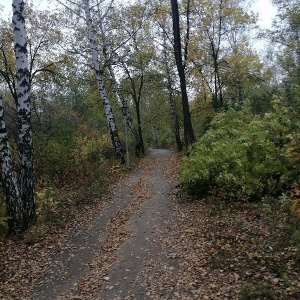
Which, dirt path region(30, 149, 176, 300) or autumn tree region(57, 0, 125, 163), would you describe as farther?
autumn tree region(57, 0, 125, 163)

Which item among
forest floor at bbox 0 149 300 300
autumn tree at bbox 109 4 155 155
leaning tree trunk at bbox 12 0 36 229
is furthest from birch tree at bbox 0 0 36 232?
autumn tree at bbox 109 4 155 155

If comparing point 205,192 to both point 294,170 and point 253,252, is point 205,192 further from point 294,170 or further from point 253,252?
point 253,252

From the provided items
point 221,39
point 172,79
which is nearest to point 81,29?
point 172,79

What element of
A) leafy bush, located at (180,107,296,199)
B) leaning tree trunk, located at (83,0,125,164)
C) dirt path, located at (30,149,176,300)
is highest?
leaning tree trunk, located at (83,0,125,164)

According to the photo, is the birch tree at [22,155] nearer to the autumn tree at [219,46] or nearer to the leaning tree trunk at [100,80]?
the leaning tree trunk at [100,80]

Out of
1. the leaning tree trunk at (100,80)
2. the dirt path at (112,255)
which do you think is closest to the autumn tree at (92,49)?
the leaning tree trunk at (100,80)

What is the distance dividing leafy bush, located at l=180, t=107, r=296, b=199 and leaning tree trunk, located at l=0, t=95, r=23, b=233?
4.57 m

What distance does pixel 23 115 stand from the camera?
765 centimetres

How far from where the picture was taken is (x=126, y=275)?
5551 mm

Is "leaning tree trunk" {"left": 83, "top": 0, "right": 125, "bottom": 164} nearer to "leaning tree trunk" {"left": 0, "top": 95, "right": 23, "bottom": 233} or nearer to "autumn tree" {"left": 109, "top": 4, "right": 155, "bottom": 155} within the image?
"autumn tree" {"left": 109, "top": 4, "right": 155, "bottom": 155}

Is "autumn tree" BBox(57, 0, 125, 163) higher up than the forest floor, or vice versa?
"autumn tree" BBox(57, 0, 125, 163)

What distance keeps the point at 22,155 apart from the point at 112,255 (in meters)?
3.32

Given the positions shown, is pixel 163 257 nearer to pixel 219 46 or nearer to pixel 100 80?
pixel 100 80

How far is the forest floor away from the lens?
190 inches
